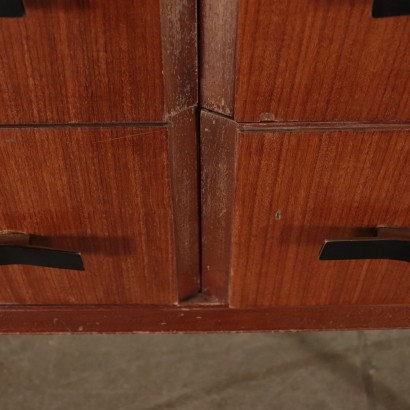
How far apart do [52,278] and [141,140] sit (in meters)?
0.21

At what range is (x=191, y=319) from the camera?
600mm

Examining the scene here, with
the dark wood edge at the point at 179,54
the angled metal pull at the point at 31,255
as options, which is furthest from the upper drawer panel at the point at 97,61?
the angled metal pull at the point at 31,255

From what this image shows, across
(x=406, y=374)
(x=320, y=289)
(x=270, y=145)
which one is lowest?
(x=406, y=374)

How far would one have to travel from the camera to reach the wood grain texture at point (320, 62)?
341mm

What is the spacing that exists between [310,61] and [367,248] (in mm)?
178

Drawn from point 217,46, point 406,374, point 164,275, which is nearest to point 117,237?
point 164,275

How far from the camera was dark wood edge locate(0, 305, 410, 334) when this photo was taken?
1.91 feet

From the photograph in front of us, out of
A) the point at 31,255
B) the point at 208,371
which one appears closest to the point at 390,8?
the point at 31,255

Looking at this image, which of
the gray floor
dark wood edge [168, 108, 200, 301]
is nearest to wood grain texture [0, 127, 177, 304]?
dark wood edge [168, 108, 200, 301]

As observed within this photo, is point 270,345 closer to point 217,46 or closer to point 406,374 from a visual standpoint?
point 406,374

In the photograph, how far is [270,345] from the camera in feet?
2.15

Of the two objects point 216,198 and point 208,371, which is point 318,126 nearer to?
point 216,198

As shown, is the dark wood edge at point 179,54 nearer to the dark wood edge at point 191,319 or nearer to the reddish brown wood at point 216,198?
the reddish brown wood at point 216,198

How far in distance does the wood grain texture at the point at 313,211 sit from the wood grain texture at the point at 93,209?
7cm
